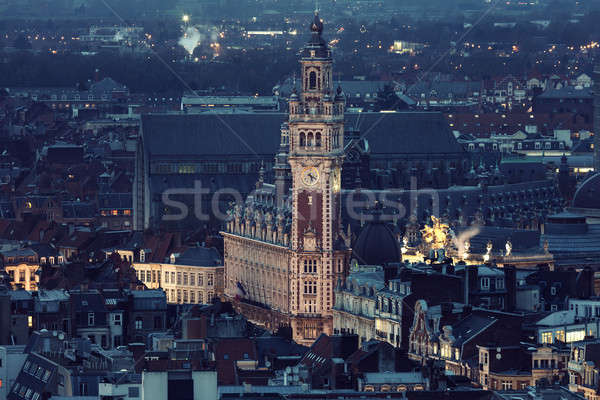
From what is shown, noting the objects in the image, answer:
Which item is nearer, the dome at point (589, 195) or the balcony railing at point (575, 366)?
the balcony railing at point (575, 366)

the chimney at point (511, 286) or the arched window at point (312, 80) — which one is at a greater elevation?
the arched window at point (312, 80)

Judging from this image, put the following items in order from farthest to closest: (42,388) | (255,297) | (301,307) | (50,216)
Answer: (50,216) → (255,297) → (301,307) → (42,388)

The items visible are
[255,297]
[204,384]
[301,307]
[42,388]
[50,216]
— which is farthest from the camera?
[50,216]

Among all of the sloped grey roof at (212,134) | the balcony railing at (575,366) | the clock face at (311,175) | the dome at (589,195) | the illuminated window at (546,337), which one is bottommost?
the balcony railing at (575,366)

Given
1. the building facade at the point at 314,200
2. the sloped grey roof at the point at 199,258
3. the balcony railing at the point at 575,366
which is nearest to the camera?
the balcony railing at the point at 575,366

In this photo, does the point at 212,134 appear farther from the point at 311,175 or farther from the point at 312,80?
the point at 311,175

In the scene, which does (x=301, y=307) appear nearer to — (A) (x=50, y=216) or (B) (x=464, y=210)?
(B) (x=464, y=210)

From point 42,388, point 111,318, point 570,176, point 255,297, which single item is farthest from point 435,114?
point 42,388

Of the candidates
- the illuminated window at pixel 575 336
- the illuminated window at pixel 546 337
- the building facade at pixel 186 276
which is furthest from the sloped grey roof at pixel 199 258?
the illuminated window at pixel 546 337

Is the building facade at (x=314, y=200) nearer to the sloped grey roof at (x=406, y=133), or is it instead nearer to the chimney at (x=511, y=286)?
the chimney at (x=511, y=286)
